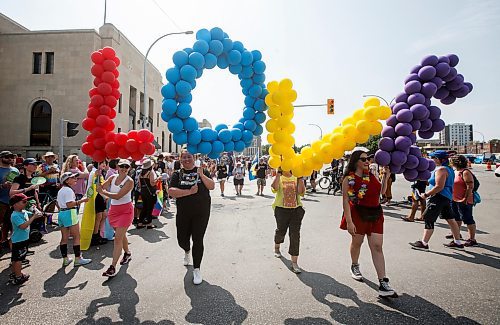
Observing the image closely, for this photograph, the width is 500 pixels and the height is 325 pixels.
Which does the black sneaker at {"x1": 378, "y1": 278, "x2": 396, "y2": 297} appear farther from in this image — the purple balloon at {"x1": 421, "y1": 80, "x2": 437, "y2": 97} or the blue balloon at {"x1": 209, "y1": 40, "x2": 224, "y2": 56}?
the blue balloon at {"x1": 209, "y1": 40, "x2": 224, "y2": 56}

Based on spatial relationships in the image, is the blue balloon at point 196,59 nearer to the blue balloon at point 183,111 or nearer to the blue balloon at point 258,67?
the blue balloon at point 183,111

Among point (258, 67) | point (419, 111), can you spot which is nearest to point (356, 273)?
point (419, 111)

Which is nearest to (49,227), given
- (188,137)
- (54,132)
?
(188,137)

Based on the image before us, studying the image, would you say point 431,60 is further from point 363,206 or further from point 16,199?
point 16,199

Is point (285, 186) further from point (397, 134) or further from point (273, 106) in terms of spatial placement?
point (397, 134)

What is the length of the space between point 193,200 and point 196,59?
2.11m

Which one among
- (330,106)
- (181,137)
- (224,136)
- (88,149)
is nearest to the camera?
(181,137)

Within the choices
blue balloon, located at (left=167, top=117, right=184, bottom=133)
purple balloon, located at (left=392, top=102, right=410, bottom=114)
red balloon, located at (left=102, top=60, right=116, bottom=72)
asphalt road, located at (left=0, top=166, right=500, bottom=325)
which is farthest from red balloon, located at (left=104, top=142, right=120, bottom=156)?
purple balloon, located at (left=392, top=102, right=410, bottom=114)

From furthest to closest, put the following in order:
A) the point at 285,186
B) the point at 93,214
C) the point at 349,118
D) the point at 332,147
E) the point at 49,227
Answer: the point at 49,227
the point at 93,214
the point at 285,186
the point at 349,118
the point at 332,147

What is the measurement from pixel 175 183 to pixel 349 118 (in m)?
2.75

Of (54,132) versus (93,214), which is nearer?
(93,214)

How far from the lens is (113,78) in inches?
200

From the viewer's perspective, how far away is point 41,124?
26.1 metres

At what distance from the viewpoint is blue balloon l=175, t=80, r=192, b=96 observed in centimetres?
434
